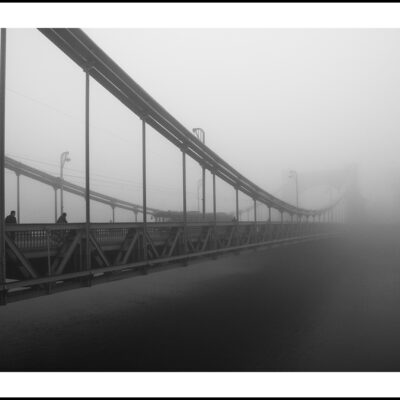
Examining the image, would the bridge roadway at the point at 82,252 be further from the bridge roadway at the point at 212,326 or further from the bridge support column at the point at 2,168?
the bridge roadway at the point at 212,326

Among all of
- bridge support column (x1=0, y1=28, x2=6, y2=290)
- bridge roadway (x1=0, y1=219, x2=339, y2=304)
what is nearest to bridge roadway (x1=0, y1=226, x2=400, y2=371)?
bridge roadway (x1=0, y1=219, x2=339, y2=304)

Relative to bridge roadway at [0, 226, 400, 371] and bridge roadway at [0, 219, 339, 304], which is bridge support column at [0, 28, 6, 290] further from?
bridge roadway at [0, 226, 400, 371]

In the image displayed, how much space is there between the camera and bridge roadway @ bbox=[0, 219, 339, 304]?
6.87 metres

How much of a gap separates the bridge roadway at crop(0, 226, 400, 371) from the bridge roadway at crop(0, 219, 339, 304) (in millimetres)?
2570

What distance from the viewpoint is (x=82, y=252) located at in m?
8.23

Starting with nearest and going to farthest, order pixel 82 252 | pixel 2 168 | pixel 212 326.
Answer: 1. pixel 2 168
2. pixel 82 252
3. pixel 212 326

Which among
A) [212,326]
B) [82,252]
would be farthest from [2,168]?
[212,326]

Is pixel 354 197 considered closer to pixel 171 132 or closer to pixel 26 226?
pixel 171 132

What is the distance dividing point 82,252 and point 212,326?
762 cm

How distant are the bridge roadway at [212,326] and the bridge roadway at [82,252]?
2570 mm

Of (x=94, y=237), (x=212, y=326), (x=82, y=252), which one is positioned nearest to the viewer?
(x=82, y=252)

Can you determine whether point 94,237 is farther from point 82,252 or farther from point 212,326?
point 212,326

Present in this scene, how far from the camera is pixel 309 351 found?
11.2 meters

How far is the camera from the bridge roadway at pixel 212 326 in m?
10.3
